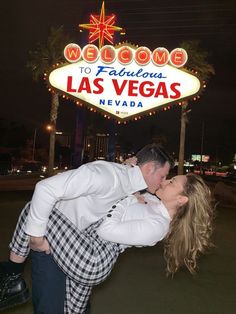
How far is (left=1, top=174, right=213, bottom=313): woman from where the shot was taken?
9.78 ft

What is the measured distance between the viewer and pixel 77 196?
→ 293cm

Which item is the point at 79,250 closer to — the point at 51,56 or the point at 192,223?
the point at 192,223

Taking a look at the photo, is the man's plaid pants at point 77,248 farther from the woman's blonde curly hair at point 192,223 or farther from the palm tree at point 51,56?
the palm tree at point 51,56

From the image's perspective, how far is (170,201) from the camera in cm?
322

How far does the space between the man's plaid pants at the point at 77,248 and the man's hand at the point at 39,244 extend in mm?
29

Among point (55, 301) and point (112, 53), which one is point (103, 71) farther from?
point (55, 301)

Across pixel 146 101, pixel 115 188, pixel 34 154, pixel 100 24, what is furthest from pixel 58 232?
pixel 34 154

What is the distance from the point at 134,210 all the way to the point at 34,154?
9496cm

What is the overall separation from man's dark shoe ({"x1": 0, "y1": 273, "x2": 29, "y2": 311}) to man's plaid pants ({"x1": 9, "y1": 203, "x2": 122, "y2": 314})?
0.22 m

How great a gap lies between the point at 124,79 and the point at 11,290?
23276mm

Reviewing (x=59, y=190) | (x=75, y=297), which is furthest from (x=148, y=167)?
(x=75, y=297)

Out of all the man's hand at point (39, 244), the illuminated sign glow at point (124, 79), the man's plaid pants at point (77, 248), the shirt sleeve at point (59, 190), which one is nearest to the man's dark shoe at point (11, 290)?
the man's plaid pants at point (77, 248)

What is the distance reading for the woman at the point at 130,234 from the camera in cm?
298

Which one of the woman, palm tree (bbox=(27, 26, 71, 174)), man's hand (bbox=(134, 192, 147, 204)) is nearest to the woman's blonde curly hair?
the woman
